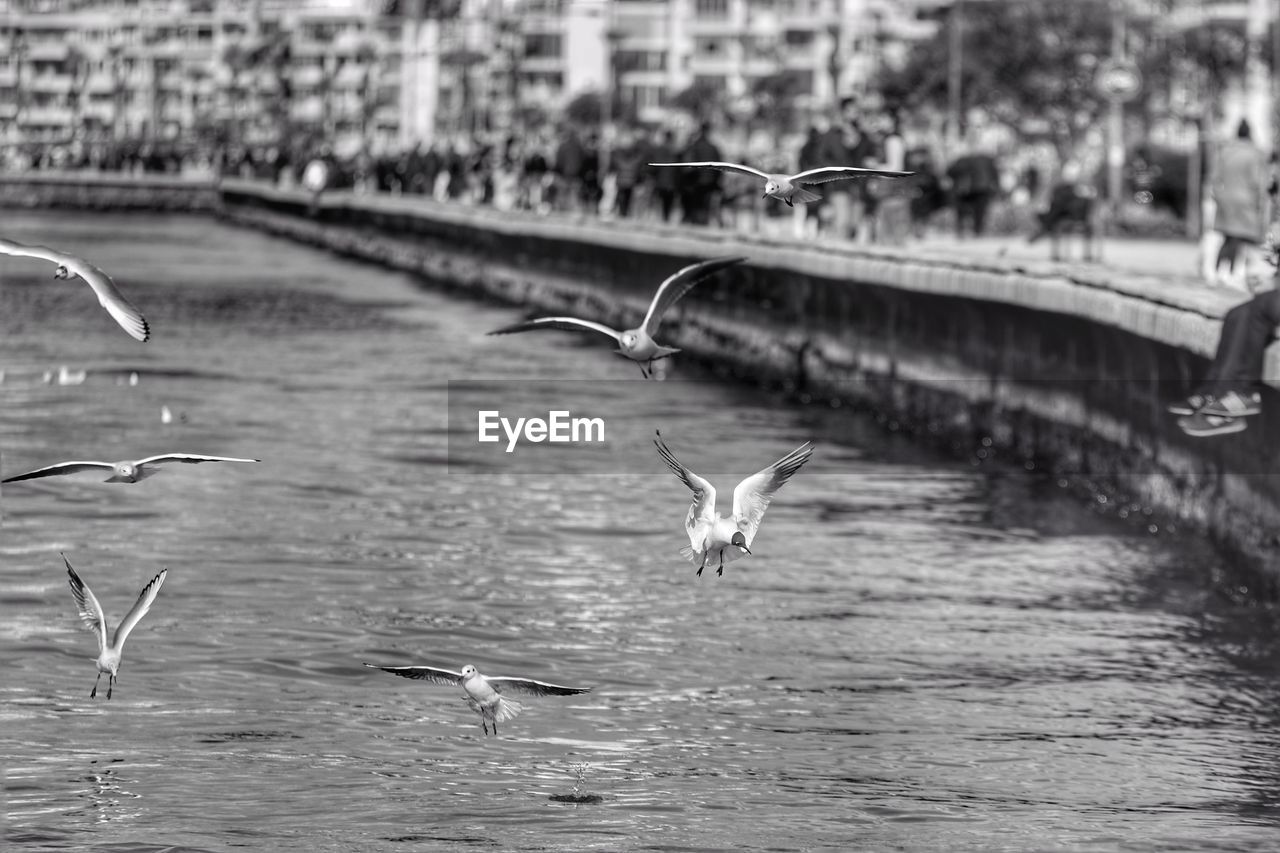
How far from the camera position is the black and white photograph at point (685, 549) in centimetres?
1121

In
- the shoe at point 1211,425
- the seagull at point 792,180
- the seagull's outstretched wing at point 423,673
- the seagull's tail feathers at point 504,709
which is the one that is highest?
the seagull at point 792,180

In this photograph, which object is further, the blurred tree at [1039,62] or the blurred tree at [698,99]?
the blurred tree at [698,99]

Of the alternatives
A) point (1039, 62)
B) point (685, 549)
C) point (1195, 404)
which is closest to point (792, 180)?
point (685, 549)

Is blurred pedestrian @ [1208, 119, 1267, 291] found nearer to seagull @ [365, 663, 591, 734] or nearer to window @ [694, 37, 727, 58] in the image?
seagull @ [365, 663, 591, 734]

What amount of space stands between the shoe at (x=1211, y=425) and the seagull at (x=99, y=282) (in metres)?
7.15

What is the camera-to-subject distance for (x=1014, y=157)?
9588 centimetres

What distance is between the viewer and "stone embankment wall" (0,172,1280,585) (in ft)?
57.7

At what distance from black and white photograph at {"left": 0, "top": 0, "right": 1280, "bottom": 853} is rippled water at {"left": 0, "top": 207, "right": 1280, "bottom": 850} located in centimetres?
4

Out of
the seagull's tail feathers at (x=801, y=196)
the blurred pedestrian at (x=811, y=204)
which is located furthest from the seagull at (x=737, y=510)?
the blurred pedestrian at (x=811, y=204)

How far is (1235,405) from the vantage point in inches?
613

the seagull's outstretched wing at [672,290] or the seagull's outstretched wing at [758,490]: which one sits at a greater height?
the seagull's outstretched wing at [672,290]

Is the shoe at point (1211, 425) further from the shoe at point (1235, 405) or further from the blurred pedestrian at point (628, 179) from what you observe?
the blurred pedestrian at point (628, 179)

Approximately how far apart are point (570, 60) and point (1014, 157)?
8686cm

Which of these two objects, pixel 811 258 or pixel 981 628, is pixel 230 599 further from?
pixel 811 258
